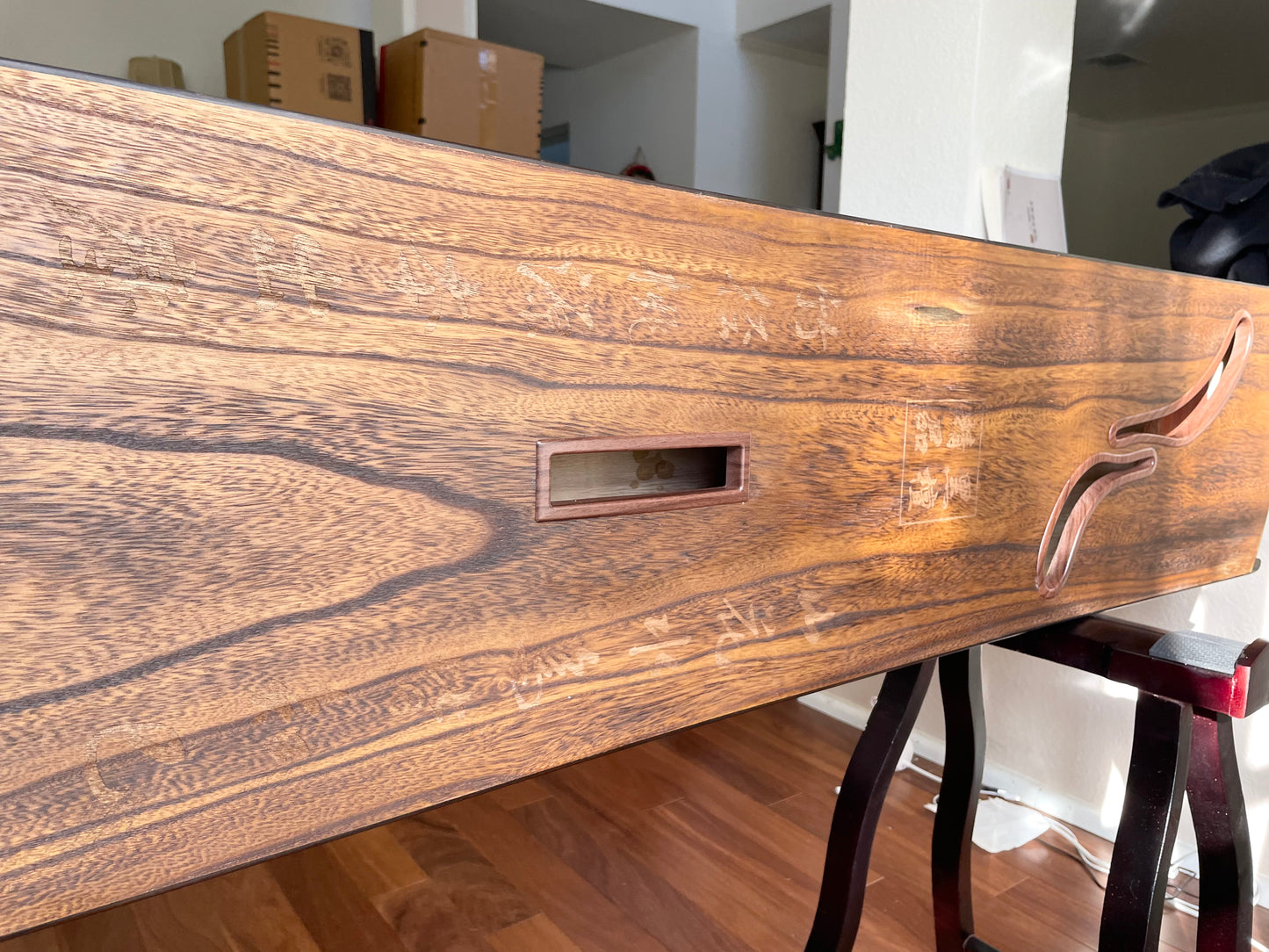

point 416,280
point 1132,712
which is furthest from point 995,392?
point 1132,712

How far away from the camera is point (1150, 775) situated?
2.76 ft

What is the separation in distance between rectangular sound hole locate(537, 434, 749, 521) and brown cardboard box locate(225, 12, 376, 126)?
2154 mm

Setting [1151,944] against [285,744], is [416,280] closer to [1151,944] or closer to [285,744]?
[285,744]

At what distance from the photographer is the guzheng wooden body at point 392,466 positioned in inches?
12.8

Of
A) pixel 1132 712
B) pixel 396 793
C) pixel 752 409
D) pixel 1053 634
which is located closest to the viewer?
pixel 396 793

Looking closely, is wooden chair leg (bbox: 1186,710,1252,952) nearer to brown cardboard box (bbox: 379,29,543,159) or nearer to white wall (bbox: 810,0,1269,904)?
white wall (bbox: 810,0,1269,904)

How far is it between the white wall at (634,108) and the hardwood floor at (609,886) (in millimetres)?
2868

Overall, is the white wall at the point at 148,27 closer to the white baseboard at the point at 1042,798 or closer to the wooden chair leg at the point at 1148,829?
the white baseboard at the point at 1042,798

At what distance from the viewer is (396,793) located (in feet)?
1.37

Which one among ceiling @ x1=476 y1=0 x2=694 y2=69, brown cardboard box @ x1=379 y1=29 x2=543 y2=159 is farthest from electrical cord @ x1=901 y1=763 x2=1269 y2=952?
ceiling @ x1=476 y1=0 x2=694 y2=69

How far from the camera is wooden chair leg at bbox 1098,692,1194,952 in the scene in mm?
811

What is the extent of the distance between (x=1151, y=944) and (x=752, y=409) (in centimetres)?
67

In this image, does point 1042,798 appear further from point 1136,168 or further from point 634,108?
point 1136,168

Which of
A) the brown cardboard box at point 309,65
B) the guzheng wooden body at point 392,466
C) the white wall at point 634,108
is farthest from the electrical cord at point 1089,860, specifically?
the white wall at point 634,108
